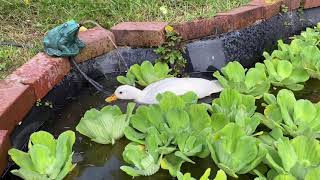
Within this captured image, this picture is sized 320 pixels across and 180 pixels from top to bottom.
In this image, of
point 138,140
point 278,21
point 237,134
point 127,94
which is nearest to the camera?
point 237,134

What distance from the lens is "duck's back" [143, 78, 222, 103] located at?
234cm

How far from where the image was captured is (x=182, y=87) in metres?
→ 2.36

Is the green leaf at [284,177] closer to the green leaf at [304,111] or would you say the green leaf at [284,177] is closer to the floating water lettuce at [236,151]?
the floating water lettuce at [236,151]

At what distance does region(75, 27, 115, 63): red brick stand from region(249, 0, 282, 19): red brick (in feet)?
3.37

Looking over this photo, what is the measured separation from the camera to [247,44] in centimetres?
303

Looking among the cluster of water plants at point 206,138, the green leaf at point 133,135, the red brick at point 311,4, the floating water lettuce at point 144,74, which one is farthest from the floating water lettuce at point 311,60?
the green leaf at point 133,135

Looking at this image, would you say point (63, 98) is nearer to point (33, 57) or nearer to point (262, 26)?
point (33, 57)

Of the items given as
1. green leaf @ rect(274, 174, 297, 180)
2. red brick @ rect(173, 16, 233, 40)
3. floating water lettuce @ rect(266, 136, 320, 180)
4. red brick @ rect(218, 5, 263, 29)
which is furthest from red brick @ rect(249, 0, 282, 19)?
green leaf @ rect(274, 174, 297, 180)

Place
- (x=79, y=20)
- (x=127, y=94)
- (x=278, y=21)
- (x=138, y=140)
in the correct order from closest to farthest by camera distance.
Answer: (x=138, y=140)
(x=127, y=94)
(x=79, y=20)
(x=278, y=21)

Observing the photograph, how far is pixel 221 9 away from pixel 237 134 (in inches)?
57.7

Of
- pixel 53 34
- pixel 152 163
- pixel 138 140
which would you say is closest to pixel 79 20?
pixel 53 34

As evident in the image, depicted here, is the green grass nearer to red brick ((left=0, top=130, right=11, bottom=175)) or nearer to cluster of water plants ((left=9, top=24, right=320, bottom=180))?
cluster of water plants ((left=9, top=24, right=320, bottom=180))

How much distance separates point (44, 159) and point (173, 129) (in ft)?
1.70

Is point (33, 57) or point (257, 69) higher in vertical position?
point (33, 57)
